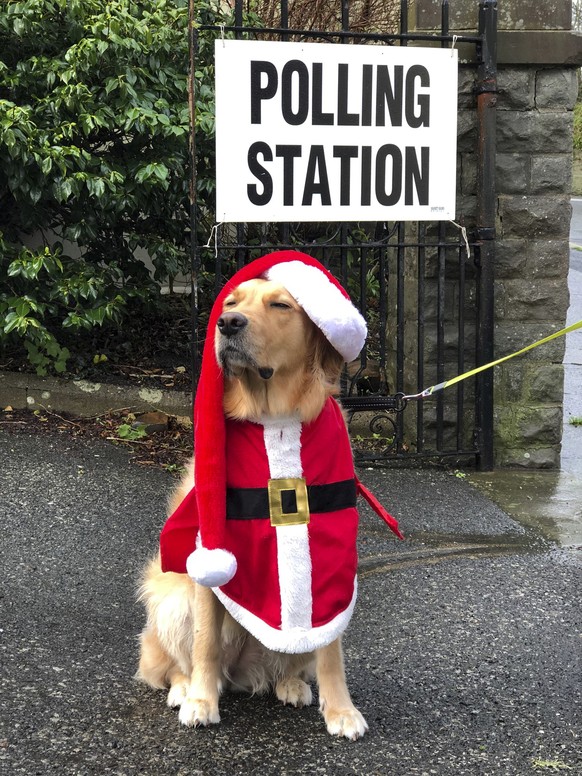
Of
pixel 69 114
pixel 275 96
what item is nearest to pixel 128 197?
pixel 69 114

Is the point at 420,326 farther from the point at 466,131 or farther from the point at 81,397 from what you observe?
the point at 81,397

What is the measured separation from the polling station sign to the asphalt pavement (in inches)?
65.1

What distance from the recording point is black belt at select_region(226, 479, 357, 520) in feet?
9.60

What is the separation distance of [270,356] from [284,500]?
45 cm

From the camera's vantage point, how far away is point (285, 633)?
2934 mm

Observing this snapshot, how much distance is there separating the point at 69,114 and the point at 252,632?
4.14 metres

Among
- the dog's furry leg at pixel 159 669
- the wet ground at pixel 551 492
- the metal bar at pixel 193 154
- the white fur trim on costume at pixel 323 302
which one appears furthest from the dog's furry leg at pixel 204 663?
the metal bar at pixel 193 154

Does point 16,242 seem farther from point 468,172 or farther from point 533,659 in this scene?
point 533,659

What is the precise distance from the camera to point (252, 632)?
2959 mm

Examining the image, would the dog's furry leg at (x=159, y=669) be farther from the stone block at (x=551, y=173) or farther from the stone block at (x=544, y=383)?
the stone block at (x=551, y=173)

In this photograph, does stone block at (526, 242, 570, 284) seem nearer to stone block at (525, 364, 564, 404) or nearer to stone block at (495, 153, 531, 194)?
stone block at (495, 153, 531, 194)

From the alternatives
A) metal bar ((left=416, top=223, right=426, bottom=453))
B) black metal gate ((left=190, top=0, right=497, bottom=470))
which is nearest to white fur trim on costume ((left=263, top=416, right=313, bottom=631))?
black metal gate ((left=190, top=0, right=497, bottom=470))

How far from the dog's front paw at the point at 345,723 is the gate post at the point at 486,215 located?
3.03 m

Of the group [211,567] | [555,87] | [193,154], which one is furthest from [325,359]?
[555,87]
